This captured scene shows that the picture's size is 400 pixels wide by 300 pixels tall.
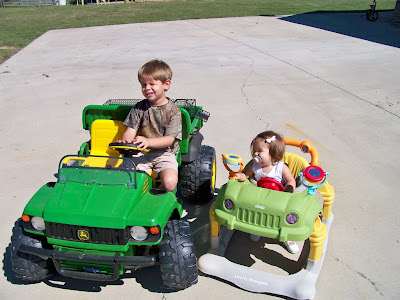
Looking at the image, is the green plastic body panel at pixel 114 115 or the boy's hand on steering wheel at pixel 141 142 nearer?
the boy's hand on steering wheel at pixel 141 142

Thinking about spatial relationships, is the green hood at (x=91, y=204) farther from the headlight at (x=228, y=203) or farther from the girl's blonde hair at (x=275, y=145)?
the girl's blonde hair at (x=275, y=145)

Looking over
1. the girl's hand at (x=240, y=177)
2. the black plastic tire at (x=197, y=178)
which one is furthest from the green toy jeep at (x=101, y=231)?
the black plastic tire at (x=197, y=178)

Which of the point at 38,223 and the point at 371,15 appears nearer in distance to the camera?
the point at 38,223

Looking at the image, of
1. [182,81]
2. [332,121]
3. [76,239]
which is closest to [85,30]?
[182,81]

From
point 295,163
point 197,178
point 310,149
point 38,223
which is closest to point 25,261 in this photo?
point 38,223

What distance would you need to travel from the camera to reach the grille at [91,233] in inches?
95.0

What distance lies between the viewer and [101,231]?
242 centimetres

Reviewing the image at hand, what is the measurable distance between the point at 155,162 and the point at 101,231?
90cm

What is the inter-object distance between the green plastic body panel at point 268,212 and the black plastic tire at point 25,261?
124cm

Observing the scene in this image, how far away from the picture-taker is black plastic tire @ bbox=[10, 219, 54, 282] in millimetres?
2629

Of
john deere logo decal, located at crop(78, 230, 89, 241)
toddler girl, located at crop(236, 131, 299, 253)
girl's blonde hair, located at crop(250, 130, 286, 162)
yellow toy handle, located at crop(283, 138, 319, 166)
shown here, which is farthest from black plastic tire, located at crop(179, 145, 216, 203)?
john deere logo decal, located at crop(78, 230, 89, 241)

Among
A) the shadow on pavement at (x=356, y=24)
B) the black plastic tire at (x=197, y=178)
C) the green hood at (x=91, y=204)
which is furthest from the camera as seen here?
the shadow on pavement at (x=356, y=24)

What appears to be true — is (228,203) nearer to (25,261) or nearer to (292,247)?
(292,247)

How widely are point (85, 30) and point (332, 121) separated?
37.7 ft
